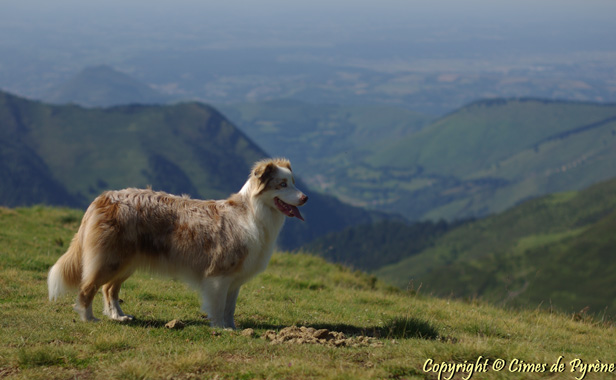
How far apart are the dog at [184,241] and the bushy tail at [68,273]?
0.02 metres

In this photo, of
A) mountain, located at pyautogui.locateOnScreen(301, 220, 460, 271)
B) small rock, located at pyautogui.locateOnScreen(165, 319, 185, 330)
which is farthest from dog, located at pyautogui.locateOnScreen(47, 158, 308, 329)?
mountain, located at pyautogui.locateOnScreen(301, 220, 460, 271)

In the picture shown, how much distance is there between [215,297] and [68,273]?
94.6 inches

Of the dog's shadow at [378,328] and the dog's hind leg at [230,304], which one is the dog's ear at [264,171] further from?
the dog's shadow at [378,328]

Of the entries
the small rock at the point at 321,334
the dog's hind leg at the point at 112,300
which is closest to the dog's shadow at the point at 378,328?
the dog's hind leg at the point at 112,300

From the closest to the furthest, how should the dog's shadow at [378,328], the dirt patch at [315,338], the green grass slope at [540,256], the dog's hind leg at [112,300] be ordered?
the dirt patch at [315,338] < the dog's shadow at [378,328] < the dog's hind leg at [112,300] < the green grass slope at [540,256]

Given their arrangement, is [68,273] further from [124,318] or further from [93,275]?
[124,318]

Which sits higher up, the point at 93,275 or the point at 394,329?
the point at 93,275

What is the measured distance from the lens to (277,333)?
360 inches

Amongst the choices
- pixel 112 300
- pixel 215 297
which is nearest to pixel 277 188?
pixel 215 297

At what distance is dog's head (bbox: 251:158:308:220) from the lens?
30.7ft

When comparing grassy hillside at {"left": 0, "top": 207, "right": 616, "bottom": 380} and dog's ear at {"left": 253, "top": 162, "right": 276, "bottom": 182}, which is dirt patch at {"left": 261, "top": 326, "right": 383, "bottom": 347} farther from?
dog's ear at {"left": 253, "top": 162, "right": 276, "bottom": 182}

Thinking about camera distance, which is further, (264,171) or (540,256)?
(540,256)

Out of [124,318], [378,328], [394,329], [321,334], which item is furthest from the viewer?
[378,328]

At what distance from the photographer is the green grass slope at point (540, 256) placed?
12825 centimetres
